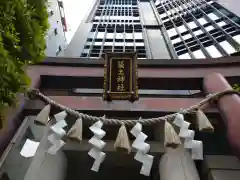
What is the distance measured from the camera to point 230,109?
215 inches

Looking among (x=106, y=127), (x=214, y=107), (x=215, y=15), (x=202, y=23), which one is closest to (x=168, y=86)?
(x=214, y=107)

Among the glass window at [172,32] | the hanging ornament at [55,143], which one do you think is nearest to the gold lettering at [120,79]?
the hanging ornament at [55,143]

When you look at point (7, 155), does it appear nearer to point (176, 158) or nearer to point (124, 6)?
point (176, 158)

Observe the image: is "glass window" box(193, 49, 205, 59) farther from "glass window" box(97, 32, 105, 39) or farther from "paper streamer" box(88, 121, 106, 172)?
"paper streamer" box(88, 121, 106, 172)

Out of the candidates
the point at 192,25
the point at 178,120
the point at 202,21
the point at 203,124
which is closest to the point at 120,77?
the point at 178,120

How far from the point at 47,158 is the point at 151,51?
15.7 m

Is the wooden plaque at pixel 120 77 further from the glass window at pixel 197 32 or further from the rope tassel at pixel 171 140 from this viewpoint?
the glass window at pixel 197 32

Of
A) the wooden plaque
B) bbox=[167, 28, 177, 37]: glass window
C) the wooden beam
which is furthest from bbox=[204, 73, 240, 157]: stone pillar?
bbox=[167, 28, 177, 37]: glass window

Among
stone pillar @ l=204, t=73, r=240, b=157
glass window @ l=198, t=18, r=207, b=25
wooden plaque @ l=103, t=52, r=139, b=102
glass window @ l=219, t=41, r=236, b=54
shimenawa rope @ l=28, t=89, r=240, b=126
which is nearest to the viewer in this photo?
stone pillar @ l=204, t=73, r=240, b=157

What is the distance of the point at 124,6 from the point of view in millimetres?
39219

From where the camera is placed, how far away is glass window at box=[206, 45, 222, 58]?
1812cm

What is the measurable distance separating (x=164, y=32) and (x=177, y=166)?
70.8ft

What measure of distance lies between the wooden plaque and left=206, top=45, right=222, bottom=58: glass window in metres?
12.7

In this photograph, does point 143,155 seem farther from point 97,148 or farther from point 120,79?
point 120,79
